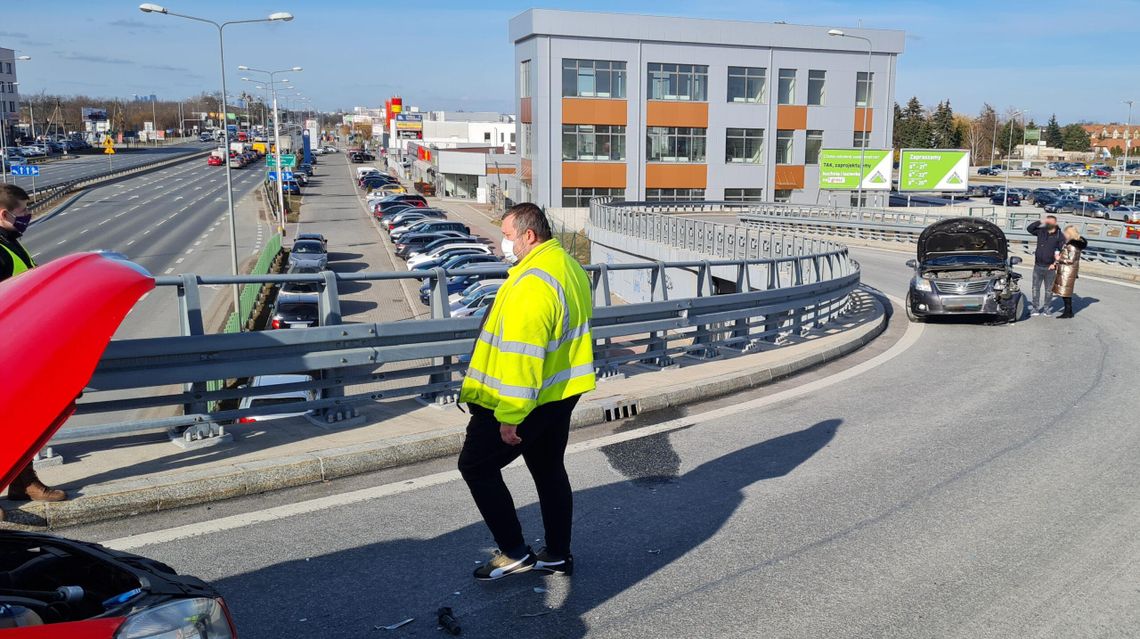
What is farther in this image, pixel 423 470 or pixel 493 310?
pixel 423 470

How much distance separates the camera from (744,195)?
5981cm

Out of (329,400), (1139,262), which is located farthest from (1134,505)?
(1139,262)

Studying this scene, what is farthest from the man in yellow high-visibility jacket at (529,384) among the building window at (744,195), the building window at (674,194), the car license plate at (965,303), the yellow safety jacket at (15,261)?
the building window at (744,195)

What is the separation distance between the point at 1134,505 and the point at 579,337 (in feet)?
13.6

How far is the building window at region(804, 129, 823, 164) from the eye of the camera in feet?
197

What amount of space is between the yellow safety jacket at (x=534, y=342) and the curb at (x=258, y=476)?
7.17 ft

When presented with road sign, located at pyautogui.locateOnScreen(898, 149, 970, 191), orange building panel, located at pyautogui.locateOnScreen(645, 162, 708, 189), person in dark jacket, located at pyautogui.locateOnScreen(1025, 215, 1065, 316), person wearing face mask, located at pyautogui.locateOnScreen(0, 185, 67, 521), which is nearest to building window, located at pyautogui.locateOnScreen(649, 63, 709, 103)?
orange building panel, located at pyautogui.locateOnScreen(645, 162, 708, 189)

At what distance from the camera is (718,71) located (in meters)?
57.1

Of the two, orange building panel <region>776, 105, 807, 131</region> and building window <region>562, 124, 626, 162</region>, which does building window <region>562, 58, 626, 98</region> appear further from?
orange building panel <region>776, 105, 807, 131</region>

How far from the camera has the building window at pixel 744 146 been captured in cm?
5831

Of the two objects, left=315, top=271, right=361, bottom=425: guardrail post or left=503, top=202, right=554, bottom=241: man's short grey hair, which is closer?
left=503, top=202, right=554, bottom=241: man's short grey hair

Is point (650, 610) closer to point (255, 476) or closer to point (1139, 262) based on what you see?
point (255, 476)

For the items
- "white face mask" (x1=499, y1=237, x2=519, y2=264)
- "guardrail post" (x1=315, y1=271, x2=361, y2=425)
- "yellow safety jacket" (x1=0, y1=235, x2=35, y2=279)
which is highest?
"white face mask" (x1=499, y1=237, x2=519, y2=264)

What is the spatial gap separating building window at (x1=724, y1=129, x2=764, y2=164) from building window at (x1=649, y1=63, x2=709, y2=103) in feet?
10.0
